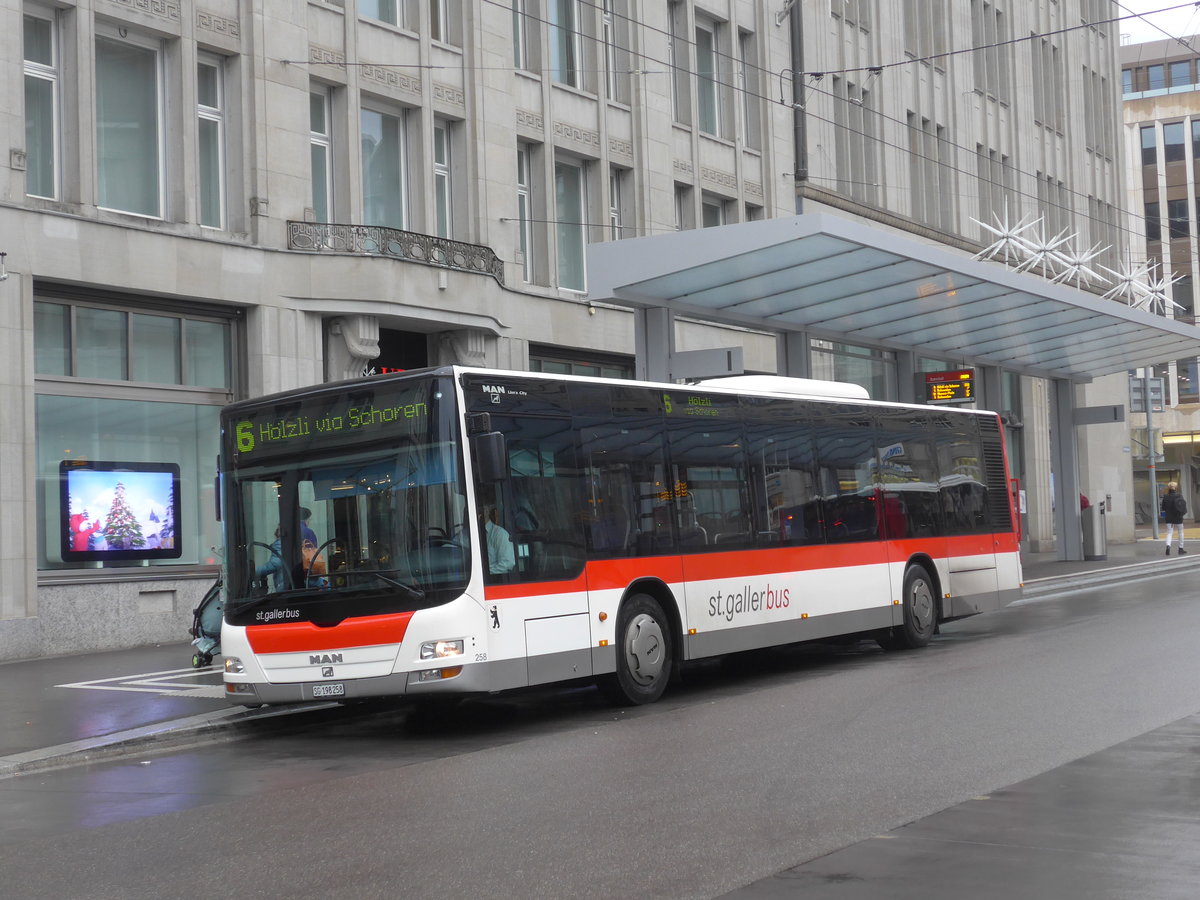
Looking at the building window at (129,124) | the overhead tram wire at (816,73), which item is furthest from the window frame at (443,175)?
the building window at (129,124)

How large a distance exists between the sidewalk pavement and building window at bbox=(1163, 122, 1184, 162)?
76367 mm

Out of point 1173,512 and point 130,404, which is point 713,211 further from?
point 130,404

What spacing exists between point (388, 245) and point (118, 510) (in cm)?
566

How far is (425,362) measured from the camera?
81.4ft

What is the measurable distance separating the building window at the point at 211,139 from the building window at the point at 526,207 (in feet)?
21.8

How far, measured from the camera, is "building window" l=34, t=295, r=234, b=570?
63.3 feet

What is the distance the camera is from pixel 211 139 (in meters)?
21.6

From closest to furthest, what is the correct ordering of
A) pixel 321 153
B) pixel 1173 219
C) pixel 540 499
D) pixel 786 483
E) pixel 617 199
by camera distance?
1. pixel 540 499
2. pixel 786 483
3. pixel 321 153
4. pixel 617 199
5. pixel 1173 219

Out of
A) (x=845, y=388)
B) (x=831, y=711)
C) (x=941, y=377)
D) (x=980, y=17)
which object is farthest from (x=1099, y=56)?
(x=831, y=711)

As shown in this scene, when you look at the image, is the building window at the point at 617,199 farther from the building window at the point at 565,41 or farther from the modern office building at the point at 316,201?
the building window at the point at 565,41

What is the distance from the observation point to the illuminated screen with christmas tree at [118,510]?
63.9ft

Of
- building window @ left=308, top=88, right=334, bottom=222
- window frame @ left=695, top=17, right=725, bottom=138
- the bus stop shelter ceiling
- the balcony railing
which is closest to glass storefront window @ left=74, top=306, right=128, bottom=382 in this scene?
the balcony railing

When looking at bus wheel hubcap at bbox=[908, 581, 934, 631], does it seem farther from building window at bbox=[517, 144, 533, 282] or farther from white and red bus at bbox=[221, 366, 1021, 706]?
building window at bbox=[517, 144, 533, 282]

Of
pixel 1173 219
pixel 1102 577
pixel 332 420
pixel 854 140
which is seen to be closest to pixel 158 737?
pixel 332 420
